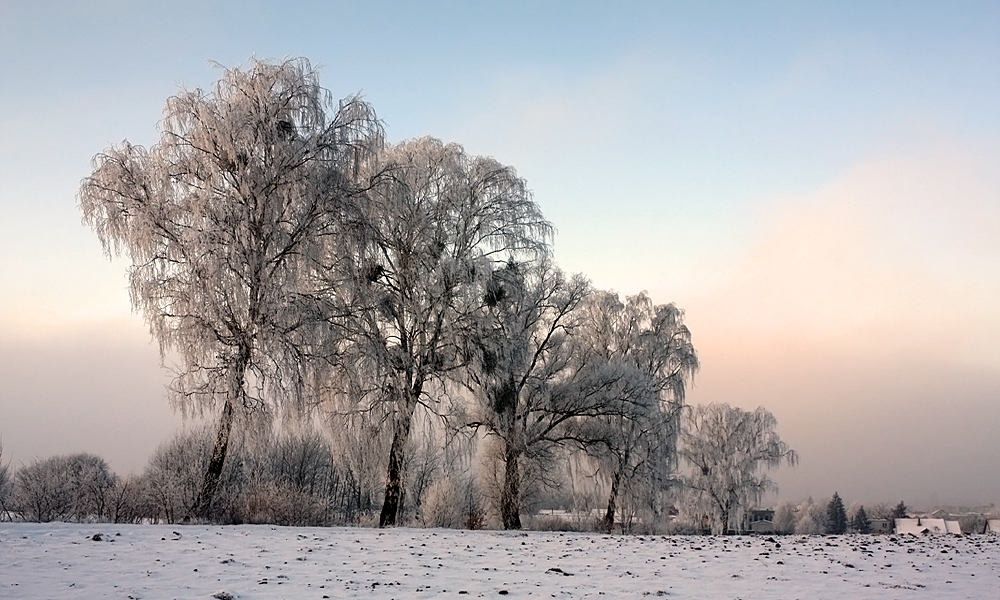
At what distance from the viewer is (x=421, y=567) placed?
30.9ft

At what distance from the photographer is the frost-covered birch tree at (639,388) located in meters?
21.7

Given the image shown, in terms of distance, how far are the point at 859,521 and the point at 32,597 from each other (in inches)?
3131

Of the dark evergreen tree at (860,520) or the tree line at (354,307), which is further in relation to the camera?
the dark evergreen tree at (860,520)

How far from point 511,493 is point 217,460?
8557mm

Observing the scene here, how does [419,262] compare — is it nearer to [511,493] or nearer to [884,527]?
[511,493]

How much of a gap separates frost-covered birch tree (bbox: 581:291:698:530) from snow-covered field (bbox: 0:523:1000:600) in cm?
853

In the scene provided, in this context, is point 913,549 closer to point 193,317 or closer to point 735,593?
point 735,593

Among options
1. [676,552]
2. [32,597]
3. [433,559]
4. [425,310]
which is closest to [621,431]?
[425,310]

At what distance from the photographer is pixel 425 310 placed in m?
18.4

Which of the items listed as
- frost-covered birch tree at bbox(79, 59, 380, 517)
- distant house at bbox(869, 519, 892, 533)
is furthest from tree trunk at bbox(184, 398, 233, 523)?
distant house at bbox(869, 519, 892, 533)

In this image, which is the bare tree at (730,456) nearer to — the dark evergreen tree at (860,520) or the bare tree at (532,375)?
the bare tree at (532,375)

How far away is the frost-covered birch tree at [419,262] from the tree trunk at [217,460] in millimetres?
3536

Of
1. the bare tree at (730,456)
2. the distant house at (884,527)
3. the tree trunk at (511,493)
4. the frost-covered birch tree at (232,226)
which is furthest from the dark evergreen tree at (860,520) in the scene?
the frost-covered birch tree at (232,226)

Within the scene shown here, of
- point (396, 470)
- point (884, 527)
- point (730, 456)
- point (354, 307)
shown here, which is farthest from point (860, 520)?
point (354, 307)
